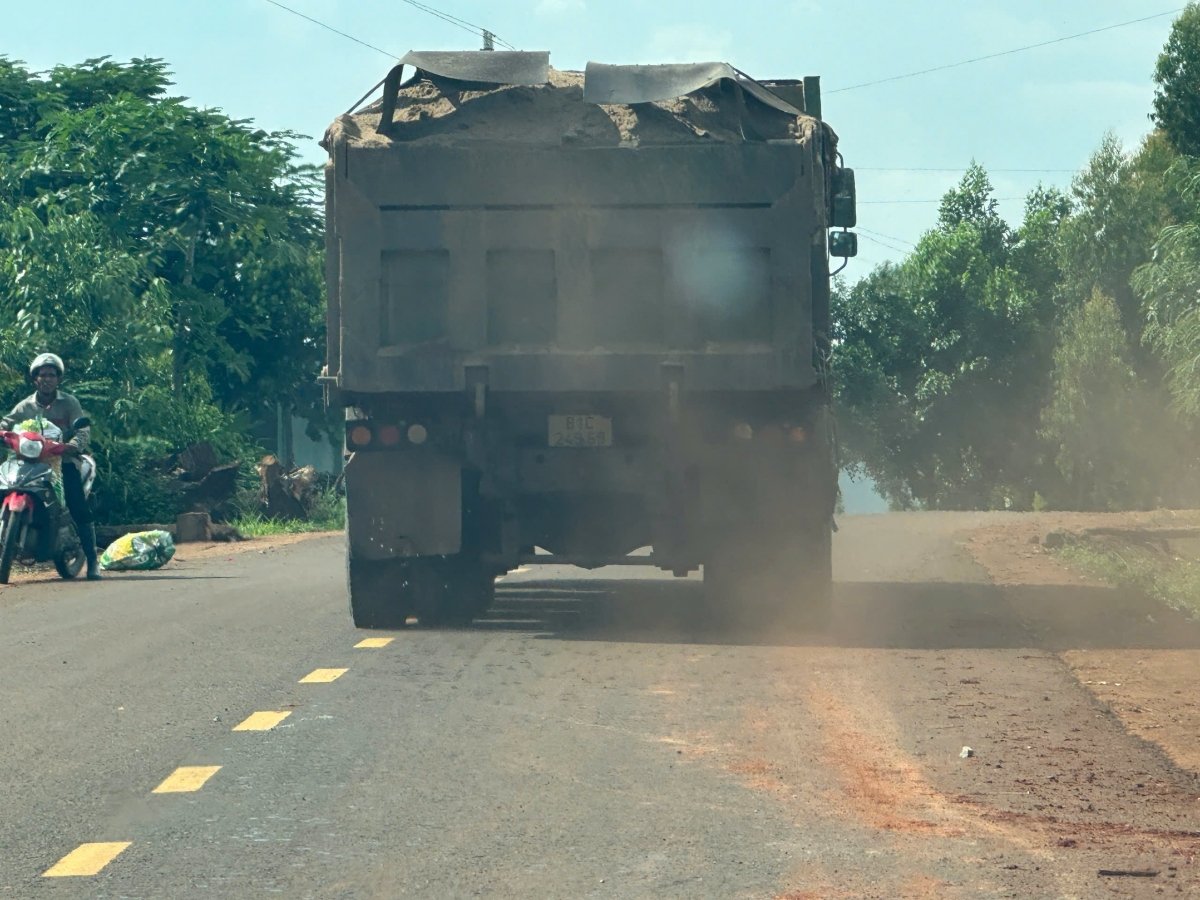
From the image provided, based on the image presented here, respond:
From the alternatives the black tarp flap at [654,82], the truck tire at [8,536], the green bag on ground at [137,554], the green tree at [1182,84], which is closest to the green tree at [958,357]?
the green tree at [1182,84]

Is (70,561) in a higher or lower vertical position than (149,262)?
lower

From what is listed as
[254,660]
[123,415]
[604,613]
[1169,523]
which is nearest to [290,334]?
[123,415]

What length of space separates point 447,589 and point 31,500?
5197 mm

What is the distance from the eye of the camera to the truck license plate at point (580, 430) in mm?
10656

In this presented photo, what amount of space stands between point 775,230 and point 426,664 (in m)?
3.34

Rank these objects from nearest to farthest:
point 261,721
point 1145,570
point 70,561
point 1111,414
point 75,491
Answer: point 261,721 → point 75,491 → point 70,561 → point 1145,570 → point 1111,414

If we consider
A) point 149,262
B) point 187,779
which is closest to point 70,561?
point 187,779

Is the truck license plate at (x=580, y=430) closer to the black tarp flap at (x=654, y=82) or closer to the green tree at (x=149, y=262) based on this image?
the black tarp flap at (x=654, y=82)

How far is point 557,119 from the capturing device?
10.8 metres

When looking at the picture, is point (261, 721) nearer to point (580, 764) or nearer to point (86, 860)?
point (580, 764)

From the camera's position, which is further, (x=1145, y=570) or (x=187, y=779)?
(x=1145, y=570)

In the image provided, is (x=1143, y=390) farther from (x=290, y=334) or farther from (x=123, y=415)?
(x=123, y=415)

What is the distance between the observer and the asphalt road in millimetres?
4949

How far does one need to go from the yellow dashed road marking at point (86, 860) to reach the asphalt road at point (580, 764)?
0.02m
